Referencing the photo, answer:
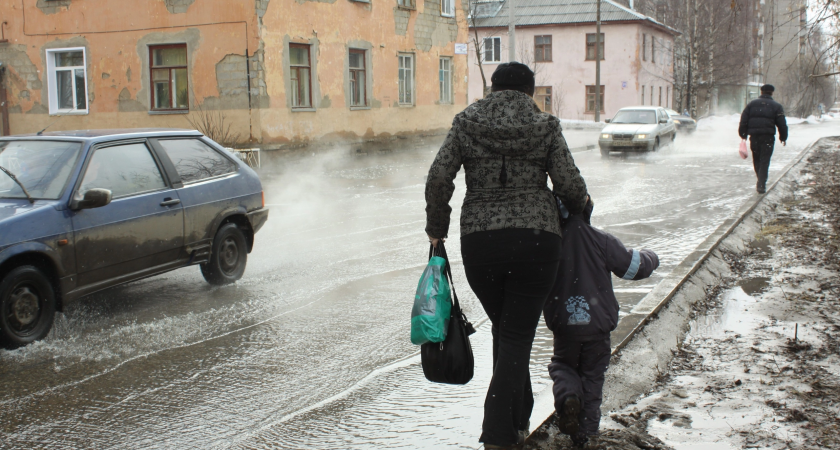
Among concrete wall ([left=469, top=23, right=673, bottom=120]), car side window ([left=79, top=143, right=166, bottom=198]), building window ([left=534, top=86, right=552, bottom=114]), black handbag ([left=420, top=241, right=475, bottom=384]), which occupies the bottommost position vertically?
black handbag ([left=420, top=241, right=475, bottom=384])

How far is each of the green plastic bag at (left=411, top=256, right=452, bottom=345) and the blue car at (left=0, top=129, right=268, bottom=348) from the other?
10.1 feet

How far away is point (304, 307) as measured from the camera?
21.0 feet

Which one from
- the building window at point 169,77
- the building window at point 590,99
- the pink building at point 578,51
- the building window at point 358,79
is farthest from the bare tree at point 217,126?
the building window at point 590,99

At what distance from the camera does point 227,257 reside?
728 centimetres

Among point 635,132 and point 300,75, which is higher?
point 300,75

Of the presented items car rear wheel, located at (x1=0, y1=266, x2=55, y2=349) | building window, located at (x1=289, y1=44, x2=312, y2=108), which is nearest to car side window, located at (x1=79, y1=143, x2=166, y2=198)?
car rear wheel, located at (x1=0, y1=266, x2=55, y2=349)

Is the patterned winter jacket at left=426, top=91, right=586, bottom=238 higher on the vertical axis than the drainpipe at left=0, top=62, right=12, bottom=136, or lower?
lower

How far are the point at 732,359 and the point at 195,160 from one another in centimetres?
473

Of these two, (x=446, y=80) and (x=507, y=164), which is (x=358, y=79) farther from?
(x=507, y=164)

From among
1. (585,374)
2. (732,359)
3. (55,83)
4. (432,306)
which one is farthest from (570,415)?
(55,83)

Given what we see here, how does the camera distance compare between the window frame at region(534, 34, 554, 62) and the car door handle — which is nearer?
the car door handle

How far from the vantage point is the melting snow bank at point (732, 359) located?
12.2ft

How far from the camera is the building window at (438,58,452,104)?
29203 mm

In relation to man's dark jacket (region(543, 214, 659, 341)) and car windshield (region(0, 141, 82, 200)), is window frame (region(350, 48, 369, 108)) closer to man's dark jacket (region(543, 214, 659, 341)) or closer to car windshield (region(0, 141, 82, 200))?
car windshield (region(0, 141, 82, 200))
